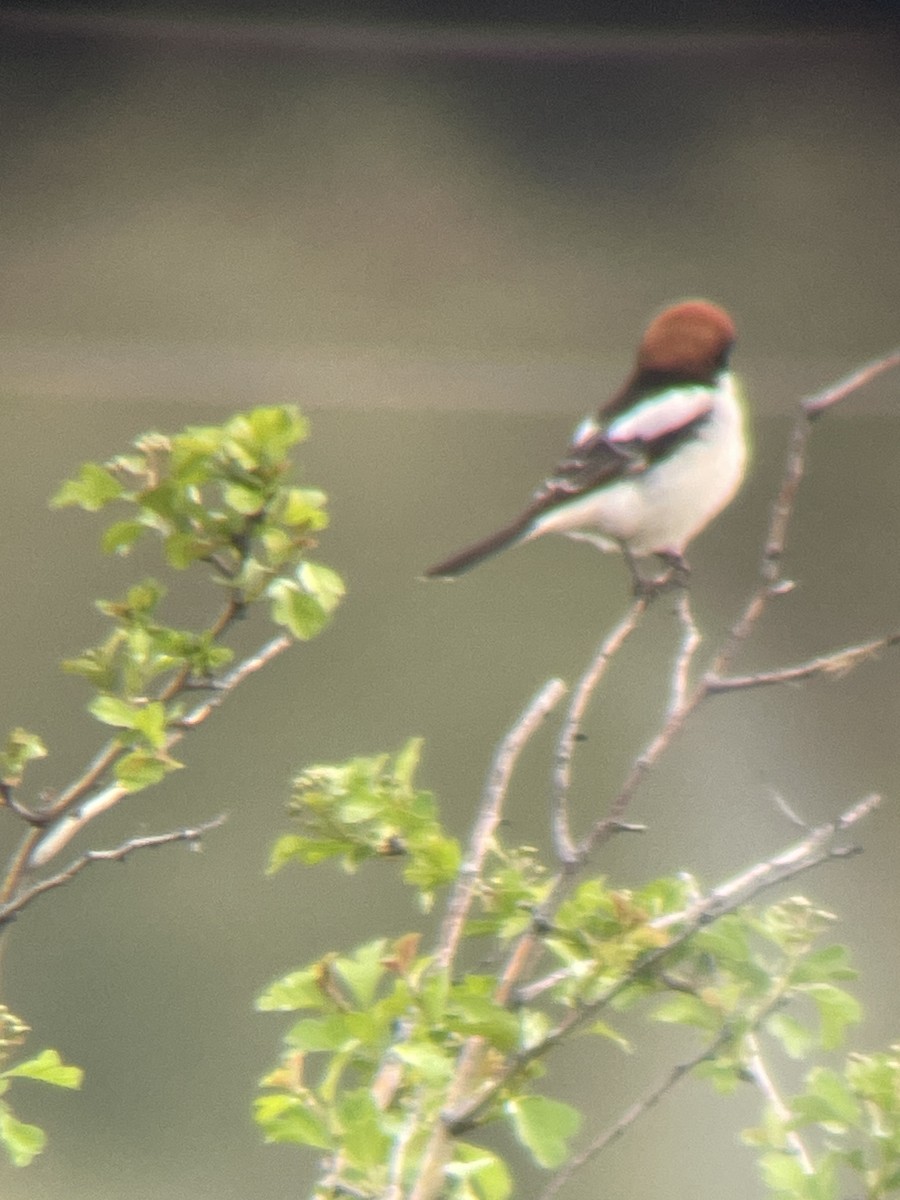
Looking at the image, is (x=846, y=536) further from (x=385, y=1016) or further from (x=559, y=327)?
(x=385, y=1016)

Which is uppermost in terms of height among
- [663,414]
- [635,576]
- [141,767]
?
[141,767]

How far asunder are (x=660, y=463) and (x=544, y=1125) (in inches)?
24.4

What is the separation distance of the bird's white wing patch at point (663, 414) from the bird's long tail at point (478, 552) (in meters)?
0.09

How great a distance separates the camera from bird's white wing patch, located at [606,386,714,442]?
0.95 meters

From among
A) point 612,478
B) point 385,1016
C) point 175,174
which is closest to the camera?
point 385,1016

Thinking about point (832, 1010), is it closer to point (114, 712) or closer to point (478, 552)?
point (114, 712)

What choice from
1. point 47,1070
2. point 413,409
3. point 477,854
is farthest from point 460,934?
point 413,409

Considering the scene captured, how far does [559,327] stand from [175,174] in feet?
0.97

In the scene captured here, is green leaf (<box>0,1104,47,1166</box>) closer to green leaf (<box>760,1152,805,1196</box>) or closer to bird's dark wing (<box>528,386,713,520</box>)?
green leaf (<box>760,1152,805,1196</box>)

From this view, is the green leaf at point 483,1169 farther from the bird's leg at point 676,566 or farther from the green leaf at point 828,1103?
the bird's leg at point 676,566

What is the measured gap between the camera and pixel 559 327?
1.05 metres

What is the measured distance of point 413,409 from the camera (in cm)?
105

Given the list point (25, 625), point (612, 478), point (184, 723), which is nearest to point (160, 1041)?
point (25, 625)

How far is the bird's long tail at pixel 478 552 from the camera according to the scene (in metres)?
0.99
